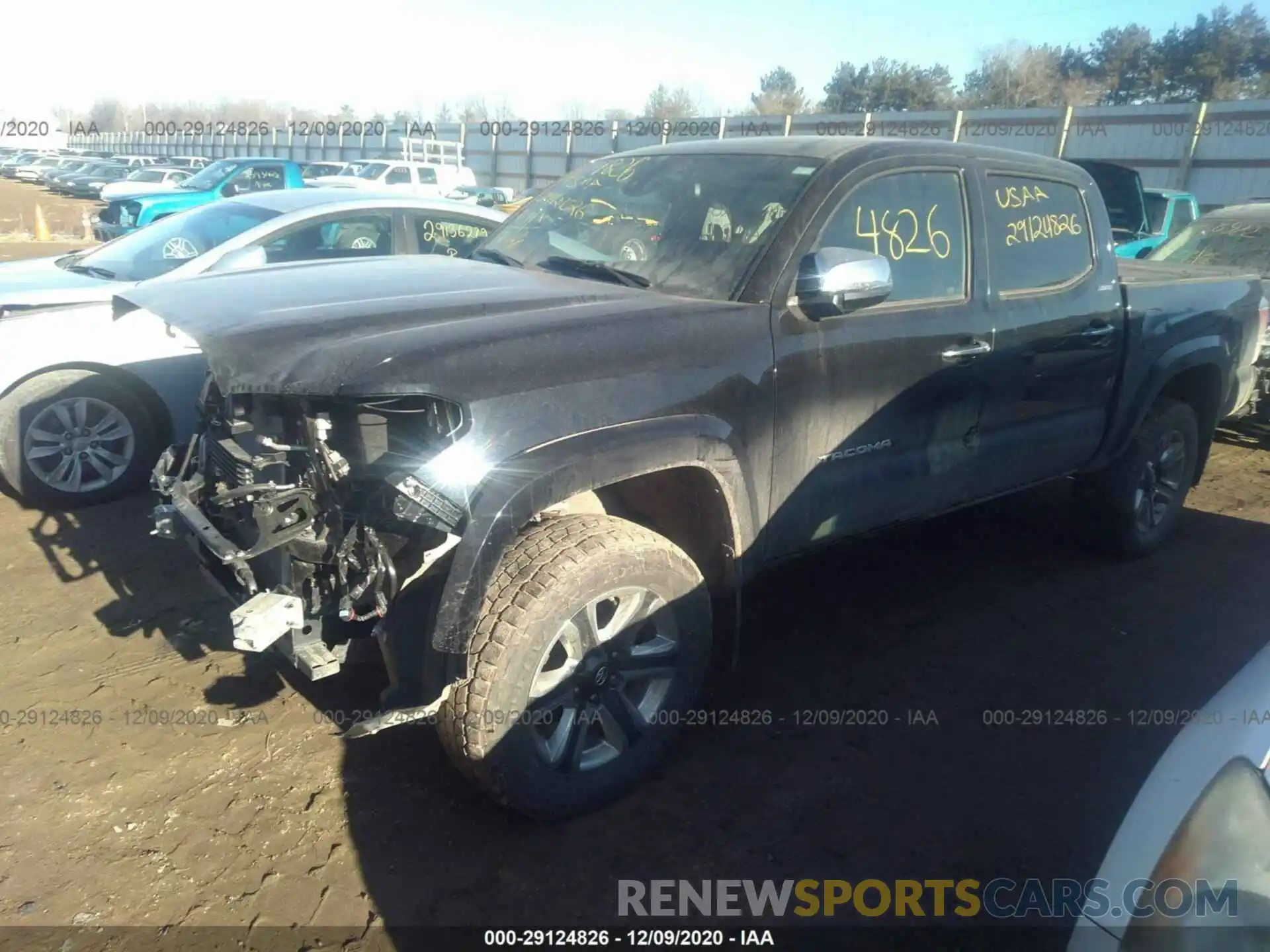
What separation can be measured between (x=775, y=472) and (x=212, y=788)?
2.01 meters

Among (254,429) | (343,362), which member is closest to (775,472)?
(343,362)

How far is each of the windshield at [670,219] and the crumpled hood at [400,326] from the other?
0.61 feet

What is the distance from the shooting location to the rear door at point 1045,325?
3.86 m

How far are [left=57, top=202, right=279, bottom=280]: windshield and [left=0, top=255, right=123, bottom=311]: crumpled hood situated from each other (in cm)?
17

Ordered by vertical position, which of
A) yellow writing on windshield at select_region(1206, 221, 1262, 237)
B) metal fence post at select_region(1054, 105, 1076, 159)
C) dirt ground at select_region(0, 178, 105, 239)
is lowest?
dirt ground at select_region(0, 178, 105, 239)

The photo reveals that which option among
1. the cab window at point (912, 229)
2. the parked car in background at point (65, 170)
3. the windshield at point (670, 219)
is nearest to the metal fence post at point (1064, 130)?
the cab window at point (912, 229)

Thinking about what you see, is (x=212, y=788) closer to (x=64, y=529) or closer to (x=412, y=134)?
(x=64, y=529)

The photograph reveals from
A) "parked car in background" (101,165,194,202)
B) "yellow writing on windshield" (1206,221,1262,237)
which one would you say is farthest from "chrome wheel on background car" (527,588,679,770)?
"parked car in background" (101,165,194,202)

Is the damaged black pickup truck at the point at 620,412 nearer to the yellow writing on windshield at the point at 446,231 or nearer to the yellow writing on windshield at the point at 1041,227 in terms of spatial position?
the yellow writing on windshield at the point at 1041,227

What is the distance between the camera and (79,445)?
16.3ft

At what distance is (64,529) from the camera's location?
480 cm

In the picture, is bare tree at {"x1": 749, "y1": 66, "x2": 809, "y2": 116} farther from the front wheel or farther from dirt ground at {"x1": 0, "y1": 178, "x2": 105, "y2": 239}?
the front wheel

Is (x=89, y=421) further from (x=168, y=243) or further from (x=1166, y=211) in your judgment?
(x=1166, y=211)

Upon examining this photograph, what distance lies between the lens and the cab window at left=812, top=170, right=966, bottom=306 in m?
3.41
